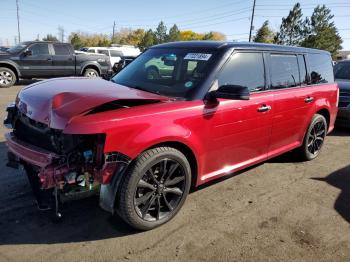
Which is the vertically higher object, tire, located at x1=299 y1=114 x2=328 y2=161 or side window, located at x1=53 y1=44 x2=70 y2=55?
side window, located at x1=53 y1=44 x2=70 y2=55

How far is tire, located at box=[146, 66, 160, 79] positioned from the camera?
13.7ft

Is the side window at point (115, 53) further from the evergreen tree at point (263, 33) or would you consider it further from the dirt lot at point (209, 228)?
the evergreen tree at point (263, 33)

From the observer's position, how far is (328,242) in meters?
3.36

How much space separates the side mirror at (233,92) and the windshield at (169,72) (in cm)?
27

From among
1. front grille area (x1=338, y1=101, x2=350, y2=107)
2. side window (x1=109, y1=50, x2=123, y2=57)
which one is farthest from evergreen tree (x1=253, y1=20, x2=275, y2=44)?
front grille area (x1=338, y1=101, x2=350, y2=107)

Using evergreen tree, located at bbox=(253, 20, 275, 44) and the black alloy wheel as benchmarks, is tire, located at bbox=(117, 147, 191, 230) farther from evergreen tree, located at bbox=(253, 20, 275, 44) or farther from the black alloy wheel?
evergreen tree, located at bbox=(253, 20, 275, 44)

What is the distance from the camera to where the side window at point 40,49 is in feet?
47.0

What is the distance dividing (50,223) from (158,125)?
144 centimetres

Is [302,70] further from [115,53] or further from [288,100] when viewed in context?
[115,53]

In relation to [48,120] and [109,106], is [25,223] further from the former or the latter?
[109,106]

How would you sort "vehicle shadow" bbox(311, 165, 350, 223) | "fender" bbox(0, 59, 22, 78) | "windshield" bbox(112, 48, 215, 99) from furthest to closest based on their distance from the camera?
"fender" bbox(0, 59, 22, 78), "vehicle shadow" bbox(311, 165, 350, 223), "windshield" bbox(112, 48, 215, 99)

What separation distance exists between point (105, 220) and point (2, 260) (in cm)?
99

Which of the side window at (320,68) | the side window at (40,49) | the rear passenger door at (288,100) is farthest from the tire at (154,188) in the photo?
the side window at (40,49)

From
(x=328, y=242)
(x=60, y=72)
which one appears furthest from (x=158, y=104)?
(x=60, y=72)
